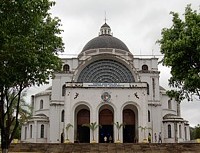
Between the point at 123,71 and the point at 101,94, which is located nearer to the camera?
the point at 101,94

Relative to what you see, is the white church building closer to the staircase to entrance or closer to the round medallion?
the round medallion

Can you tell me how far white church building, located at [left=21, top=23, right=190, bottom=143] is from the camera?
134ft

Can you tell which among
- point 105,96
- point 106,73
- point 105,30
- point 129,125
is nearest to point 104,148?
point 105,96

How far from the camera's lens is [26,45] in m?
14.5

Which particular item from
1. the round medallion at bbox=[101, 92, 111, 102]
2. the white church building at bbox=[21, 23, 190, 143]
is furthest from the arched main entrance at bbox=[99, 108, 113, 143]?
the round medallion at bbox=[101, 92, 111, 102]

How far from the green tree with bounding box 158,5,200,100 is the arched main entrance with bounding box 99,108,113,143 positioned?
82.0 feet

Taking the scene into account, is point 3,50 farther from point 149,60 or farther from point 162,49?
Result: point 149,60

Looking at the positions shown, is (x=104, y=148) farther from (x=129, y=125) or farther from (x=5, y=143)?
(x=129, y=125)

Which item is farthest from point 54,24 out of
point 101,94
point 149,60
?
point 149,60

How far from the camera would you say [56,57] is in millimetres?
17797

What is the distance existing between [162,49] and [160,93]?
108 ft

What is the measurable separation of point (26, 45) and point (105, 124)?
29.2m

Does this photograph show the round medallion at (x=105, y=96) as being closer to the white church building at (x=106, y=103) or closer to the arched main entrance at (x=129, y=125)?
the white church building at (x=106, y=103)

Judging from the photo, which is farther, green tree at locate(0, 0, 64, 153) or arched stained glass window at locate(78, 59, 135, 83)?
→ arched stained glass window at locate(78, 59, 135, 83)
